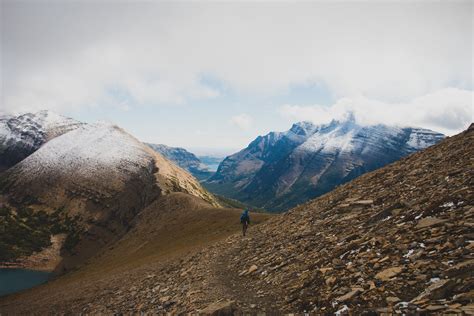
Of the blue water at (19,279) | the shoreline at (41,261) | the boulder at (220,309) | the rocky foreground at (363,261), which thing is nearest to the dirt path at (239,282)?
the rocky foreground at (363,261)

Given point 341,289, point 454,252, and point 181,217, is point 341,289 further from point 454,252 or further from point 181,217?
point 181,217

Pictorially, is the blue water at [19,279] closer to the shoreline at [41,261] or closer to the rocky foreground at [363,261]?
the shoreline at [41,261]

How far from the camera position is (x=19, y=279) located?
146750 mm

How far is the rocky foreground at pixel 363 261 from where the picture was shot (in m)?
10.7

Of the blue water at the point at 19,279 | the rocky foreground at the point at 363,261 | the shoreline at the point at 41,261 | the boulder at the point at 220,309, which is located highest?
the rocky foreground at the point at 363,261

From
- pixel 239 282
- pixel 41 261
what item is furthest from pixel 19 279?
pixel 239 282

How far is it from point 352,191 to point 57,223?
700 feet

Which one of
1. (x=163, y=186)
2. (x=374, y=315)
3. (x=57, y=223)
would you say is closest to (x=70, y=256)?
(x=57, y=223)

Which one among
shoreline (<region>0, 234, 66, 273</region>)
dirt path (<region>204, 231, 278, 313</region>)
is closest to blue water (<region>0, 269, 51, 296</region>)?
shoreline (<region>0, 234, 66, 273</region>)

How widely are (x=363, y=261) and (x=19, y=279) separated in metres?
180

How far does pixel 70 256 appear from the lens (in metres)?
179

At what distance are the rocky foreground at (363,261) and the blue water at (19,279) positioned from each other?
137 m

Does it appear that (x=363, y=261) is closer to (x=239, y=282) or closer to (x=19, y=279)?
(x=239, y=282)

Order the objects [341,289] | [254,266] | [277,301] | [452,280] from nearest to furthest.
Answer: [452,280]
[341,289]
[277,301]
[254,266]
